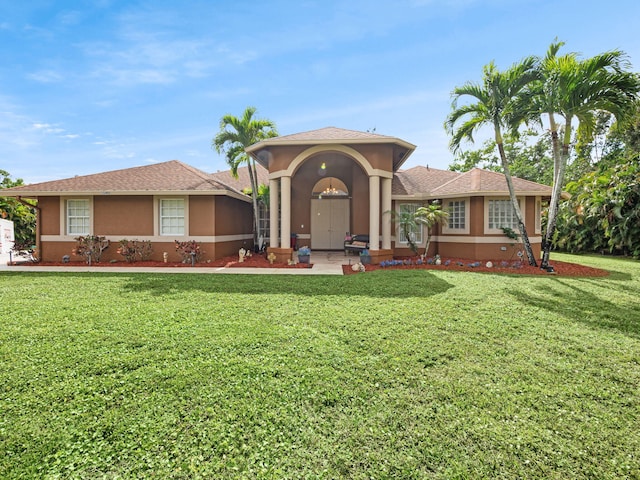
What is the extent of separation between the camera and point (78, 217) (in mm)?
13055

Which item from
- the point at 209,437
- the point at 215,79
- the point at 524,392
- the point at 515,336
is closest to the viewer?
the point at 209,437

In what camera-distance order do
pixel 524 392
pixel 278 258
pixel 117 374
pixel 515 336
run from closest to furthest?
pixel 524 392
pixel 117 374
pixel 515 336
pixel 278 258

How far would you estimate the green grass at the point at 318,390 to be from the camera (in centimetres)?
232

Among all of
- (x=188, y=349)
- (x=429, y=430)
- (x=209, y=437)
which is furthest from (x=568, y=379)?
(x=188, y=349)

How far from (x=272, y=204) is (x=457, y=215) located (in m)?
8.93

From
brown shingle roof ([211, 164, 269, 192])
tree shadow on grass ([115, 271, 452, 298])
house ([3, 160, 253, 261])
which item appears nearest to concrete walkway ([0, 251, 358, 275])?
tree shadow on grass ([115, 271, 452, 298])

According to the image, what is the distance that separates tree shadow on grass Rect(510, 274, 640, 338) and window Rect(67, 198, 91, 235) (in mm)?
16408

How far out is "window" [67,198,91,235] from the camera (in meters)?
13.0

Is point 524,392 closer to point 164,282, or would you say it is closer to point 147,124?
point 164,282

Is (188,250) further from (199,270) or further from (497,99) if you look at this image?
(497,99)

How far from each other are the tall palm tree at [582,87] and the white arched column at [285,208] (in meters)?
9.38

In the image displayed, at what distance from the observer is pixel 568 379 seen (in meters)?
3.47

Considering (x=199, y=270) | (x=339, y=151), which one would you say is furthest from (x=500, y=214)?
(x=199, y=270)

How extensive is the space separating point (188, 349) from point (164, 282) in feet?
16.9
